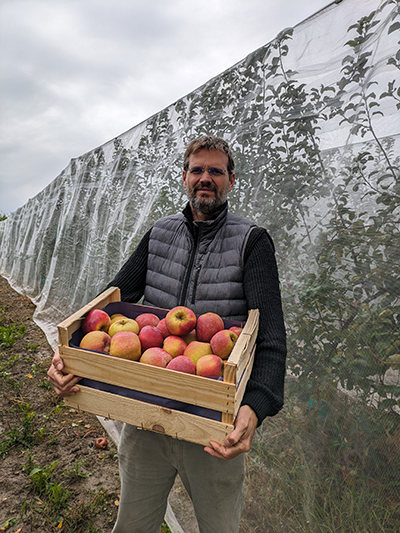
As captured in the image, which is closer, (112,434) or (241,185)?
(241,185)

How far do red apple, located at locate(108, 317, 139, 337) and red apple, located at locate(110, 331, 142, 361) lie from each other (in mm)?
86

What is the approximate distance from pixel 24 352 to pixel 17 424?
77.7 inches

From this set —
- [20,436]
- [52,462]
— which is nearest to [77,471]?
[52,462]

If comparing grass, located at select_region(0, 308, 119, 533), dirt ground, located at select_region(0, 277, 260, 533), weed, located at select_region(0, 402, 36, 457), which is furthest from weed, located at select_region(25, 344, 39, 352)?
weed, located at select_region(0, 402, 36, 457)

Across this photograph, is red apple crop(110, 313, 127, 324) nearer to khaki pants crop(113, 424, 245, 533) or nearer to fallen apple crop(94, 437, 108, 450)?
khaki pants crop(113, 424, 245, 533)

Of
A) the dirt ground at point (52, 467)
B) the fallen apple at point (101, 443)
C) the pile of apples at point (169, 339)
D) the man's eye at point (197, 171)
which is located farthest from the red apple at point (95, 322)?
the fallen apple at point (101, 443)

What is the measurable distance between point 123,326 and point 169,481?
3.15ft

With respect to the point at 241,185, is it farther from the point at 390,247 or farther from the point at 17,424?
the point at 17,424

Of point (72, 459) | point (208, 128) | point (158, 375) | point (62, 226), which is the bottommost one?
point (72, 459)

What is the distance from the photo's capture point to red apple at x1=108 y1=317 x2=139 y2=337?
140 centimetres

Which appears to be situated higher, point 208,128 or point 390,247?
point 208,128

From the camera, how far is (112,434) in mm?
3236

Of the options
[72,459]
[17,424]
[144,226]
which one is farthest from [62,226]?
[72,459]

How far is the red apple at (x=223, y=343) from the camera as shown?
126 cm
